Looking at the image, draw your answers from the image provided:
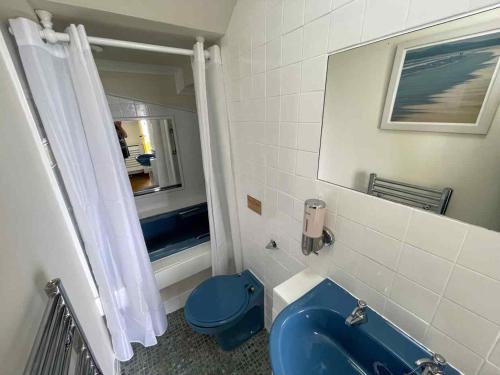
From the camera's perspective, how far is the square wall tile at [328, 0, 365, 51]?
2.14 ft

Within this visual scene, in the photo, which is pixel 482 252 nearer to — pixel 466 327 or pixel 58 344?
pixel 466 327

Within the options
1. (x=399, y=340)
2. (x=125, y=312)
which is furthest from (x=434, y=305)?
(x=125, y=312)

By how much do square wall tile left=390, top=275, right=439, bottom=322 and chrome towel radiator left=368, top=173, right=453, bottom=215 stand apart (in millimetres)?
272

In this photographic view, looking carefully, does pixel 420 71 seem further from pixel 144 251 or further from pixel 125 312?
pixel 125 312

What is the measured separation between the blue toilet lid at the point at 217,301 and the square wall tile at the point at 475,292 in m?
1.10

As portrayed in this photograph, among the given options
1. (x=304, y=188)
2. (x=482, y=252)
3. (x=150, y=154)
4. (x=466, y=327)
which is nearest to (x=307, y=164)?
(x=304, y=188)

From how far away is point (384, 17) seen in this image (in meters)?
0.60

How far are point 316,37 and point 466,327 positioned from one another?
1.06m

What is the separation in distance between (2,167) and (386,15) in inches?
49.1

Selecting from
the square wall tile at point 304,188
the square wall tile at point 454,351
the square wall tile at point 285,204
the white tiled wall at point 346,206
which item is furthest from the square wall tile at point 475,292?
the square wall tile at point 285,204

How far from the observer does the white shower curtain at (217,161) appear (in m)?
1.31

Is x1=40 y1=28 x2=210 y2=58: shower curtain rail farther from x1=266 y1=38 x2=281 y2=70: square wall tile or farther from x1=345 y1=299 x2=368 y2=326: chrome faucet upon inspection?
x1=345 y1=299 x2=368 y2=326: chrome faucet

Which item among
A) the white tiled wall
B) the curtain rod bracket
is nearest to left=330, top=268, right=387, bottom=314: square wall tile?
the white tiled wall

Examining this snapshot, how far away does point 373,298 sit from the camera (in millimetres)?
811
